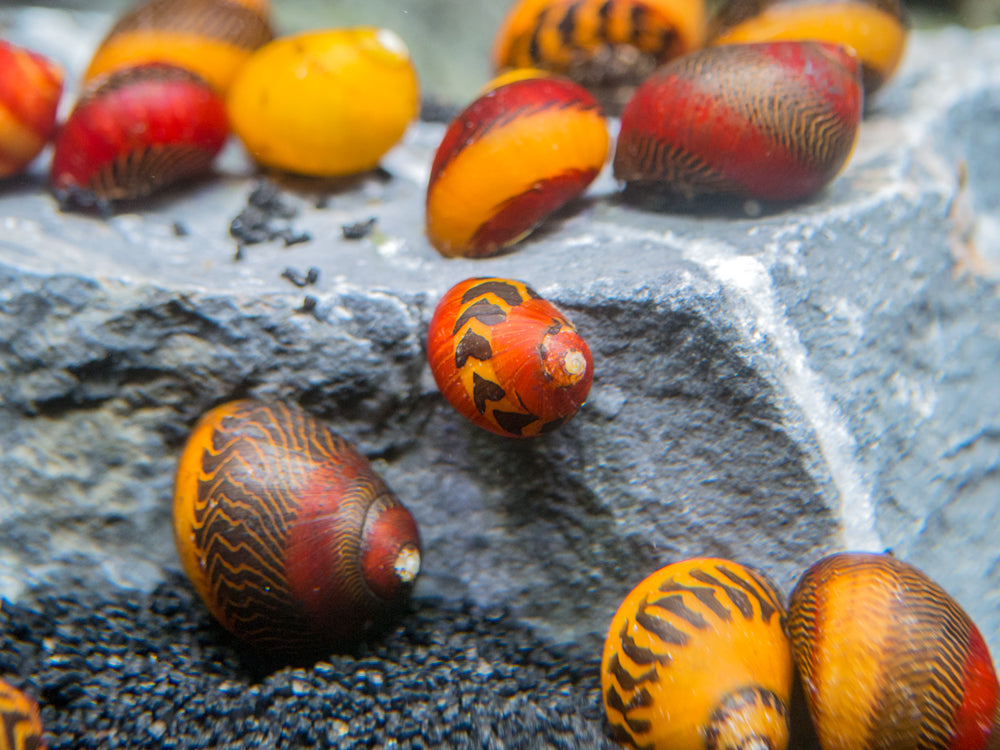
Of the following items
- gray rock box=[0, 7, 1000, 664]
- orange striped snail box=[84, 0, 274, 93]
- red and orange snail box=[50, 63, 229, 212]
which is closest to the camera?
gray rock box=[0, 7, 1000, 664]

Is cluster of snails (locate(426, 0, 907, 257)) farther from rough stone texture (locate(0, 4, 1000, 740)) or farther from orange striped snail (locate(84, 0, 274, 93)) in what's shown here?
orange striped snail (locate(84, 0, 274, 93))

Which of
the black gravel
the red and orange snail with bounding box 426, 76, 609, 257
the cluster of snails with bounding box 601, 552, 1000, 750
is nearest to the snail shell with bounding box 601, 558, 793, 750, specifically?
the cluster of snails with bounding box 601, 552, 1000, 750

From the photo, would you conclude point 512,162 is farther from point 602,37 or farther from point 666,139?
point 602,37

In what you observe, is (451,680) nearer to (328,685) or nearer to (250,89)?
(328,685)

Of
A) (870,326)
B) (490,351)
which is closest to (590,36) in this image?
(870,326)

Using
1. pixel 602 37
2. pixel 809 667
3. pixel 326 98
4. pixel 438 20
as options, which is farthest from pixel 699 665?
pixel 438 20

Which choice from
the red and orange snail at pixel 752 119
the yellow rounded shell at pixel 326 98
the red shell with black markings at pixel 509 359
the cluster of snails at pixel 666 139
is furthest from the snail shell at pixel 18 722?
the red and orange snail at pixel 752 119

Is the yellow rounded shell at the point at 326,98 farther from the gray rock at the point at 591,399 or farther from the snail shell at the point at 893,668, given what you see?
the snail shell at the point at 893,668

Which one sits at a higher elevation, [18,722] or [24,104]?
[24,104]
